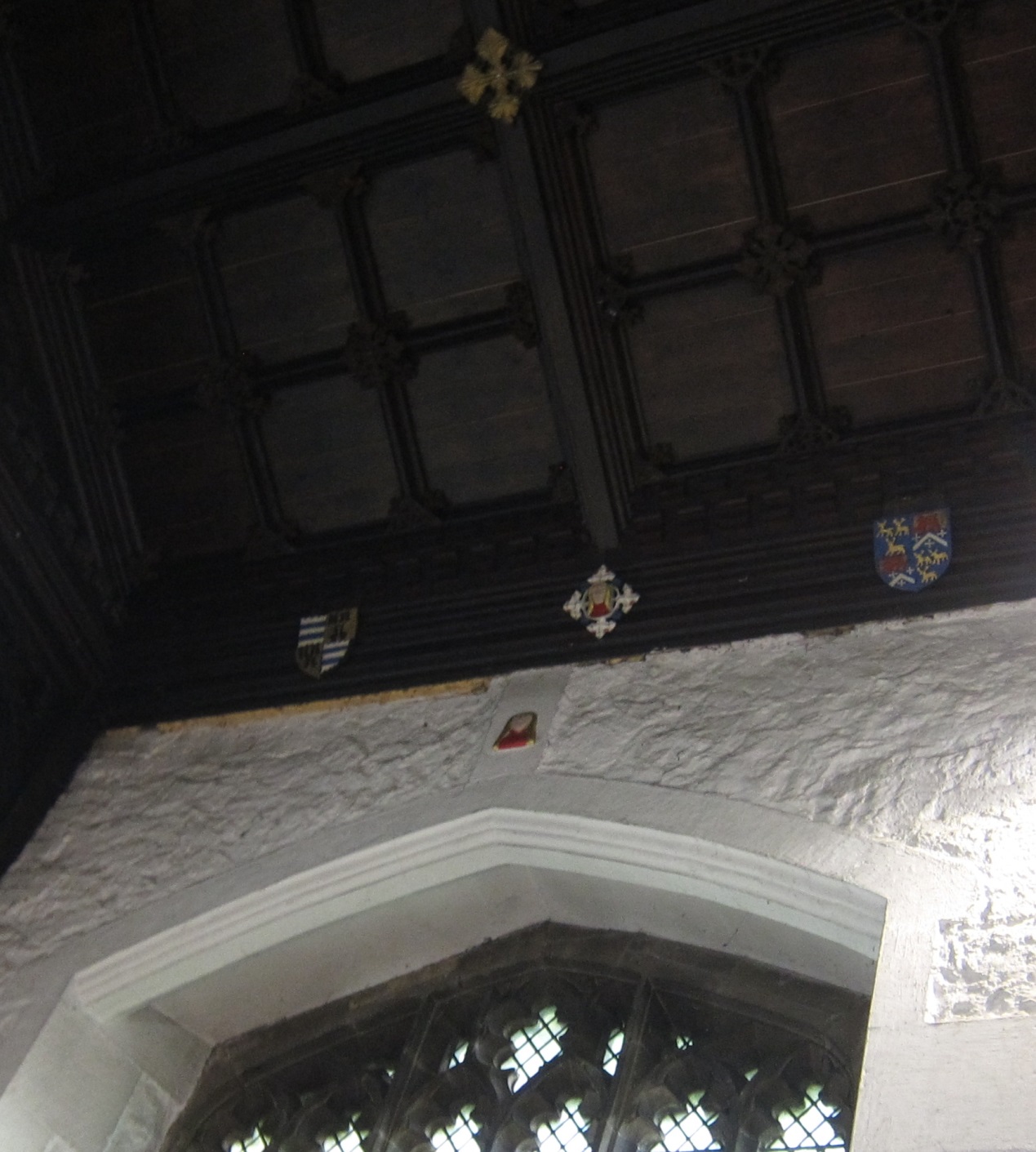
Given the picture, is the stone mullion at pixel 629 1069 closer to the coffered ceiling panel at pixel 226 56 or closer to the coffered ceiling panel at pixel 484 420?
the coffered ceiling panel at pixel 484 420

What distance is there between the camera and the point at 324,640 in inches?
218

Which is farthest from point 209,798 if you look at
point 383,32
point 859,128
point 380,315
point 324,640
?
point 859,128

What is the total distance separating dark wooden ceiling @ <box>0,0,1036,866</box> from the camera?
522 centimetres

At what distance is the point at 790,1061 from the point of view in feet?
14.3

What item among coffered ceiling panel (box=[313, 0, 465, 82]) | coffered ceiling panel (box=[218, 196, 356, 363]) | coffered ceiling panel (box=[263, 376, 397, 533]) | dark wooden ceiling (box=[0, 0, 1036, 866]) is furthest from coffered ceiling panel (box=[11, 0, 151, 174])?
coffered ceiling panel (box=[263, 376, 397, 533])

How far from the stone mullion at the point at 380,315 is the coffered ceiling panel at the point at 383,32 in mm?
421

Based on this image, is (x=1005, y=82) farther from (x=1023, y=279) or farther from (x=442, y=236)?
(x=442, y=236)

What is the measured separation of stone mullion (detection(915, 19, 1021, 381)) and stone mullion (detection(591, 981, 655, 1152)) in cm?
239

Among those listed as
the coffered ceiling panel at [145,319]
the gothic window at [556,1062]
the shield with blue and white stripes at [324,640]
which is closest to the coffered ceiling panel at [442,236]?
the coffered ceiling panel at [145,319]

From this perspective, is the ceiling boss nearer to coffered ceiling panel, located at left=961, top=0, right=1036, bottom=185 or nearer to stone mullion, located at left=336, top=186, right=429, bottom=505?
stone mullion, located at left=336, top=186, right=429, bottom=505

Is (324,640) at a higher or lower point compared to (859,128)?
lower

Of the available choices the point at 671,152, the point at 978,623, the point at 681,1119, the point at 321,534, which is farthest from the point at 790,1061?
the point at 671,152

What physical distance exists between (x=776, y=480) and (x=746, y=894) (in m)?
1.71

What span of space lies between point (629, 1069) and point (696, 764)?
2.91ft
